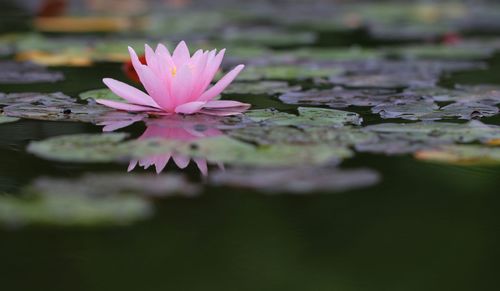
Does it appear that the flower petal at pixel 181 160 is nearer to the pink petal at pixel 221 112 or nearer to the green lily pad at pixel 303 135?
the green lily pad at pixel 303 135

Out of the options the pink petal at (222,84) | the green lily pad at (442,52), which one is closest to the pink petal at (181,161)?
the pink petal at (222,84)

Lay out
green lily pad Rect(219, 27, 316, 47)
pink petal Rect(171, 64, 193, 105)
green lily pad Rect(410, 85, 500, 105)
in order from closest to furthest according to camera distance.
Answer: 1. pink petal Rect(171, 64, 193, 105)
2. green lily pad Rect(410, 85, 500, 105)
3. green lily pad Rect(219, 27, 316, 47)

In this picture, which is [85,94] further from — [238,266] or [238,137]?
[238,266]

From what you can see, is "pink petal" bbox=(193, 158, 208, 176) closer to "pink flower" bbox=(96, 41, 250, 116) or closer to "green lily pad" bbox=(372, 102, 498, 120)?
"pink flower" bbox=(96, 41, 250, 116)

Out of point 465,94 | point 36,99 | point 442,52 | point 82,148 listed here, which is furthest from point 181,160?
point 442,52

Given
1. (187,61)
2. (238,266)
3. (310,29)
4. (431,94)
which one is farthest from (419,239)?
(310,29)

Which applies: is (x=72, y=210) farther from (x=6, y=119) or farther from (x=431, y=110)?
(x=431, y=110)

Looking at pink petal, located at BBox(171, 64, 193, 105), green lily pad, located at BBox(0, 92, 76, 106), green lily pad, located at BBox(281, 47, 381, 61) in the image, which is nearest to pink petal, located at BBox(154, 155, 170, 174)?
pink petal, located at BBox(171, 64, 193, 105)
